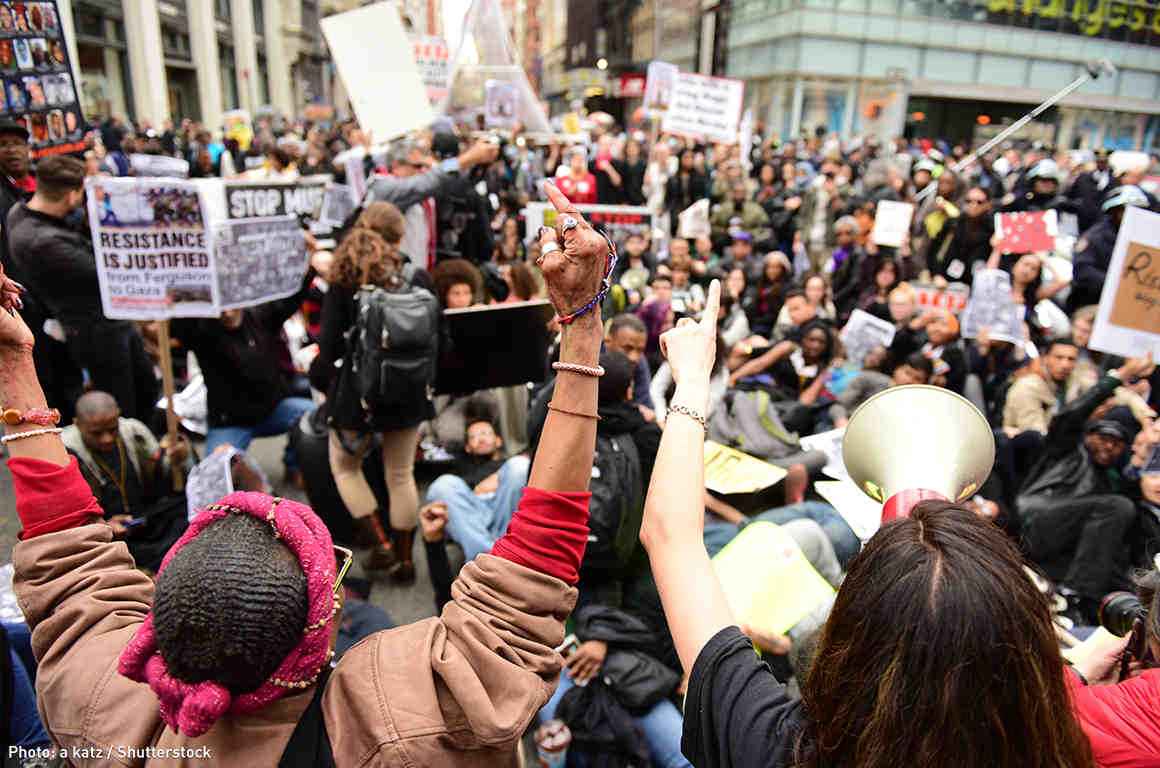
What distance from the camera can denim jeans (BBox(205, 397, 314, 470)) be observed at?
4297mm

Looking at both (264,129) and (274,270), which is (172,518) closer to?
(274,270)

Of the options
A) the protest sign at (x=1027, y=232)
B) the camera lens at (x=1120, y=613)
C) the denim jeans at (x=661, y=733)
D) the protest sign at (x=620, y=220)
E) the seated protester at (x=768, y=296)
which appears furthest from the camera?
the protest sign at (x=620, y=220)

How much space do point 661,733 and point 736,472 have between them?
1580 millimetres

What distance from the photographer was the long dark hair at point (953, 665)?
882 millimetres

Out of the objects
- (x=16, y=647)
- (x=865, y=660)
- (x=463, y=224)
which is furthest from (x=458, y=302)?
(x=865, y=660)

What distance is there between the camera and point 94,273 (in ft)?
12.2

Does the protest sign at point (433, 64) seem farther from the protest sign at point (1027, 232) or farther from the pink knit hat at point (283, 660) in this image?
the pink knit hat at point (283, 660)

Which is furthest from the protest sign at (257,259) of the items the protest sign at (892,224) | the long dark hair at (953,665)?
the protest sign at (892,224)

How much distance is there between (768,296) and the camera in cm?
662

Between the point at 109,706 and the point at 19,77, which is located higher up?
the point at 19,77

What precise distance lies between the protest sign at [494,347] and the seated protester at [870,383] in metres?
1.76

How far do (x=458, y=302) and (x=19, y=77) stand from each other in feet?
8.00

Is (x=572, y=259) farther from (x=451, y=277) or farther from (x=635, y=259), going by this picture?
(x=635, y=259)

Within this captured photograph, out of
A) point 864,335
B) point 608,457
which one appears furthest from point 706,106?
point 608,457
